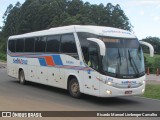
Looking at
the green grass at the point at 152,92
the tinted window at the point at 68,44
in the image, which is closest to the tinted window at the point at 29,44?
the tinted window at the point at 68,44

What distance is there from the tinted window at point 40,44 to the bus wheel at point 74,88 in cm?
366

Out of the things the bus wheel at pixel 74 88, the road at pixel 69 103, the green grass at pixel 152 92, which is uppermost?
the bus wheel at pixel 74 88

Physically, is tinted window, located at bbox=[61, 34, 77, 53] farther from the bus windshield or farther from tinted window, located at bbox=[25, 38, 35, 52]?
tinted window, located at bbox=[25, 38, 35, 52]

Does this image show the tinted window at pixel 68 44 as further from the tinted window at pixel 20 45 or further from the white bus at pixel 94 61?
the tinted window at pixel 20 45

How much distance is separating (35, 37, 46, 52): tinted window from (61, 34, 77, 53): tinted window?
2.28m

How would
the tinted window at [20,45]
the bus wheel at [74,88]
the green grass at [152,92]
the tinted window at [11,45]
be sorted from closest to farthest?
the bus wheel at [74,88], the green grass at [152,92], the tinted window at [20,45], the tinted window at [11,45]

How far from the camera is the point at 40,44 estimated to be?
19812mm

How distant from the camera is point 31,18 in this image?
102250 mm

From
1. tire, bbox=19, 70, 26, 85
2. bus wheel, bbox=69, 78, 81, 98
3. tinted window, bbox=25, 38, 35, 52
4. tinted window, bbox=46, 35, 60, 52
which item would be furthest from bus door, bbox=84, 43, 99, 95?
tire, bbox=19, 70, 26, 85

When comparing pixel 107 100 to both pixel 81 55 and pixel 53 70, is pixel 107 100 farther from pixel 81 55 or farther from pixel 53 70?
pixel 53 70

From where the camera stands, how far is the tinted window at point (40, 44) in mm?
19359

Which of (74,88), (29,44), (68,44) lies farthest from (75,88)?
(29,44)

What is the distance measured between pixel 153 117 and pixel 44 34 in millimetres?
9608

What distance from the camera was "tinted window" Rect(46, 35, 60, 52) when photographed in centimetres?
1783
